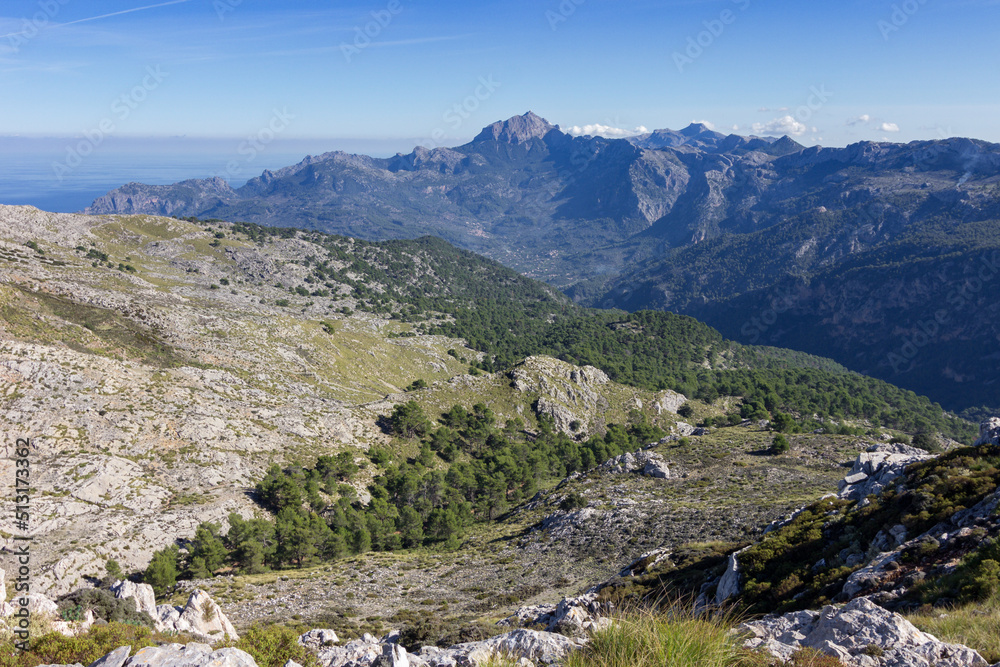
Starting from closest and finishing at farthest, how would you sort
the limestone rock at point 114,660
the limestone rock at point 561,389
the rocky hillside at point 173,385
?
the limestone rock at point 114,660
the rocky hillside at point 173,385
the limestone rock at point 561,389

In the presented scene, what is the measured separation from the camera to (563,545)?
180 feet

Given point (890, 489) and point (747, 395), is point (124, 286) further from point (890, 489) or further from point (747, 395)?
point (747, 395)

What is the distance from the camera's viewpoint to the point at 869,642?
12.6 metres

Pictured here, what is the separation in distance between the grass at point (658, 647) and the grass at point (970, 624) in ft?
25.3

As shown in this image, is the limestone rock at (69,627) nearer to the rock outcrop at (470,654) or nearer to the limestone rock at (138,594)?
the rock outcrop at (470,654)

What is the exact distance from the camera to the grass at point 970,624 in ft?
38.3

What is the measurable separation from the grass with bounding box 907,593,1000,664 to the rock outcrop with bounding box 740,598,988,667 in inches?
32.0

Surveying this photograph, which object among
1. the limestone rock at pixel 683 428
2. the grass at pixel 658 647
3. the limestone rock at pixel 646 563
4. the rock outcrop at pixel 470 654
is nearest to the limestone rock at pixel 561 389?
the limestone rock at pixel 683 428

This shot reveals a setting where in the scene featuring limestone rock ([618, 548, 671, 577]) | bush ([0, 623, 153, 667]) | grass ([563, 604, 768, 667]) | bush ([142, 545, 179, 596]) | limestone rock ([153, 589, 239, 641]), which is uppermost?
grass ([563, 604, 768, 667])

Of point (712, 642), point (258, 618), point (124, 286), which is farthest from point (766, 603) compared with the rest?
point (124, 286)

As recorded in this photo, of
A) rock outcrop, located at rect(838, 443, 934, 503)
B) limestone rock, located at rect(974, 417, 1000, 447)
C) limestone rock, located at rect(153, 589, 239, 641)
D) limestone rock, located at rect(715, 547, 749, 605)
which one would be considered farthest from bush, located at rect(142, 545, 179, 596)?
limestone rock, located at rect(974, 417, 1000, 447)

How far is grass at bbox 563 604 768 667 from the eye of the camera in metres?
7.73

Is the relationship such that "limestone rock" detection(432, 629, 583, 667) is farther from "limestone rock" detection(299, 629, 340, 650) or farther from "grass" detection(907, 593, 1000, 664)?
"limestone rock" detection(299, 629, 340, 650)

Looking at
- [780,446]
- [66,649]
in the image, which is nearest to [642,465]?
[780,446]
